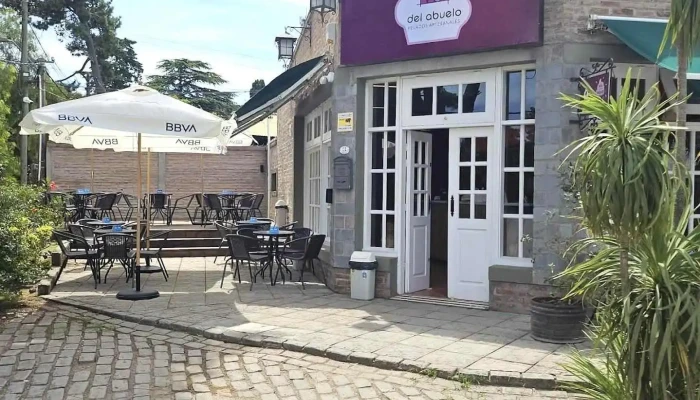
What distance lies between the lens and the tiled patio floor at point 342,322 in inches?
205

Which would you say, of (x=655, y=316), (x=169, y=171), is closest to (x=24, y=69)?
(x=169, y=171)

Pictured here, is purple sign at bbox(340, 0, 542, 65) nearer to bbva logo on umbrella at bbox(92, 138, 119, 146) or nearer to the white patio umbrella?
the white patio umbrella

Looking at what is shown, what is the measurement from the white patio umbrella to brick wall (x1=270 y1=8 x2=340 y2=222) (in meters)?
2.11

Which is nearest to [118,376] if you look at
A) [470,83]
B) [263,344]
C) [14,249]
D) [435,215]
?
[263,344]

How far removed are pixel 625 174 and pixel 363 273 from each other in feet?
15.9

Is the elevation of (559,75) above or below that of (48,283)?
above

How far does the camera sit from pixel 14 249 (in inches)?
271

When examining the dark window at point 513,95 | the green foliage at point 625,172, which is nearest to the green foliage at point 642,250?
the green foliage at point 625,172

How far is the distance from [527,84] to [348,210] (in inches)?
107

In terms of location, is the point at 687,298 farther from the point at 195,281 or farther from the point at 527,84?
the point at 195,281

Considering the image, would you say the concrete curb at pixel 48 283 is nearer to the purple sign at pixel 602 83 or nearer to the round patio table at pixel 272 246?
the round patio table at pixel 272 246

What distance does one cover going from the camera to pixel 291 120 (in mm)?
12672

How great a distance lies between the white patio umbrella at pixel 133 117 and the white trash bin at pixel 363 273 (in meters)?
2.36

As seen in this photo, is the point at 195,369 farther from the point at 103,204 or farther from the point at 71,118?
the point at 103,204
